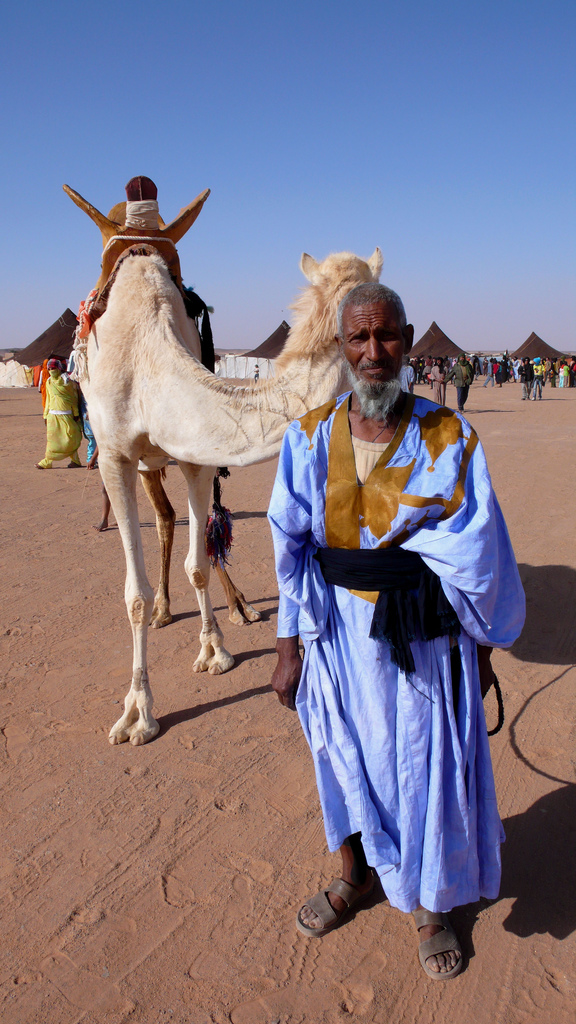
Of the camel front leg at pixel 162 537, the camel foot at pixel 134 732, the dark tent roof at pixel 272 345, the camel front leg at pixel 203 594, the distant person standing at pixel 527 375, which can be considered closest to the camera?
the camel foot at pixel 134 732

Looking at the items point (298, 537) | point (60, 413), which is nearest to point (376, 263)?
point (298, 537)

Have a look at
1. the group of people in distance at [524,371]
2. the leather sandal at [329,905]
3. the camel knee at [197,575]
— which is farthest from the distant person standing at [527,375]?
the leather sandal at [329,905]

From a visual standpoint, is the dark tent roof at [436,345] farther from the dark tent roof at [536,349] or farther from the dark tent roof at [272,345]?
the dark tent roof at [272,345]

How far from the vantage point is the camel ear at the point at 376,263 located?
274 cm

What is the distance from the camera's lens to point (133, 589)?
11.2 feet

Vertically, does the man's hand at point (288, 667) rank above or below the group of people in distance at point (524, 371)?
below

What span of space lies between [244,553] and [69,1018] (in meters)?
4.45

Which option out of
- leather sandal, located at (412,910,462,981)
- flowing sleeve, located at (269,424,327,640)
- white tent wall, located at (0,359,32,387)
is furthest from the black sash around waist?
white tent wall, located at (0,359,32,387)

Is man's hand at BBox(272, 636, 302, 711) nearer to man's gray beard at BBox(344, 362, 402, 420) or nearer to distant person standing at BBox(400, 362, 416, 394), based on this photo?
man's gray beard at BBox(344, 362, 402, 420)

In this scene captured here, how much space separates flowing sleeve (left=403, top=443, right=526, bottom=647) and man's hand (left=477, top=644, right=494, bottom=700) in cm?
10

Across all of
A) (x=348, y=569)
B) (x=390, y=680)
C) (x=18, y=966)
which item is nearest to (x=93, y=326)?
(x=348, y=569)

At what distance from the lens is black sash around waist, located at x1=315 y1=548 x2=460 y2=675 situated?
1795 mm

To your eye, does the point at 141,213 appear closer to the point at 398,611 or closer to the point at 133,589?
the point at 133,589

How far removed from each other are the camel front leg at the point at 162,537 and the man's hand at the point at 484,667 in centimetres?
307
